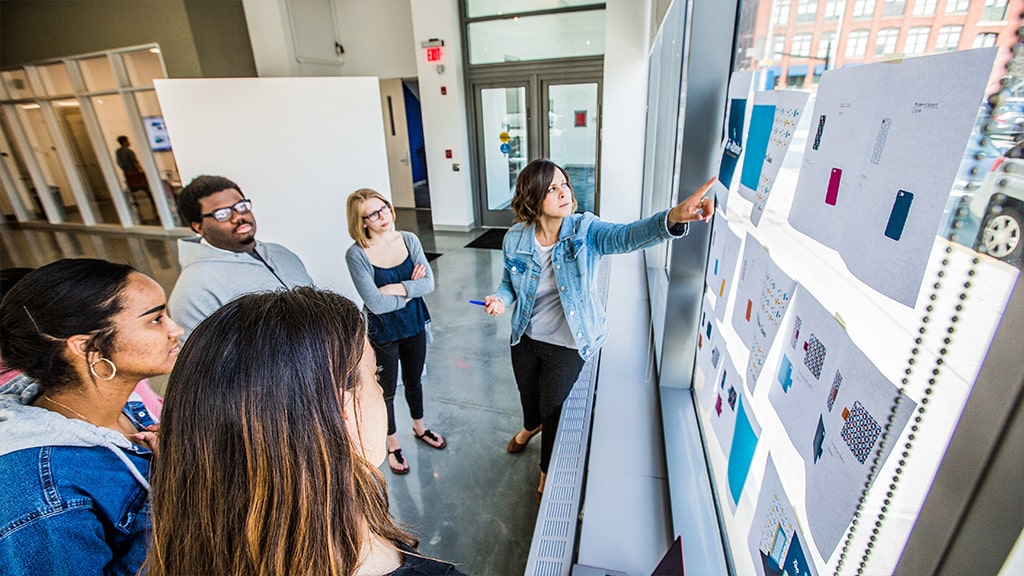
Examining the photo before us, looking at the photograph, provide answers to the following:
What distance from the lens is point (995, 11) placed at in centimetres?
43

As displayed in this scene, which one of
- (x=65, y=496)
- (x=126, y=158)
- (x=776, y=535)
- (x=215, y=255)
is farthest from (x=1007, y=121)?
(x=126, y=158)

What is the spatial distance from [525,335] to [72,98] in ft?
34.5

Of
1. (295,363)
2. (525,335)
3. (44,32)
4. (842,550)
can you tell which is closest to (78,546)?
(295,363)

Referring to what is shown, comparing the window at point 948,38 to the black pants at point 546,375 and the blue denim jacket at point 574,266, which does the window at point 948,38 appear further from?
the black pants at point 546,375

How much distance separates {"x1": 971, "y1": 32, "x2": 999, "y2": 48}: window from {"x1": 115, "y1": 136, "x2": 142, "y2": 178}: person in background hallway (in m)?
10.5

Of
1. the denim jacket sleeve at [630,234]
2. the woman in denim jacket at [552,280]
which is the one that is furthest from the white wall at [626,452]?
the denim jacket sleeve at [630,234]

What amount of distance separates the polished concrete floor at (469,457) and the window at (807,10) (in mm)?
1372

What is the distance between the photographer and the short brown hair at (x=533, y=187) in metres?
1.91

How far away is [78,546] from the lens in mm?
874

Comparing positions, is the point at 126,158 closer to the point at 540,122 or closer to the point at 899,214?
the point at 540,122

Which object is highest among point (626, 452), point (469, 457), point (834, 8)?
point (834, 8)

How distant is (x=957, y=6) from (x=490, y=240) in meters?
6.70

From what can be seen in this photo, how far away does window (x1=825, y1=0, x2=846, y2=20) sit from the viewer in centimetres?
74

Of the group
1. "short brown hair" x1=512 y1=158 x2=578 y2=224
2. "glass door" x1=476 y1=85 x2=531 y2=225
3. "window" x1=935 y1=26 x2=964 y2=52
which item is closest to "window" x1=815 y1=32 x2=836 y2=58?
"window" x1=935 y1=26 x2=964 y2=52
